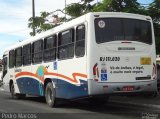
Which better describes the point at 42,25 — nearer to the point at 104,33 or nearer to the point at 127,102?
the point at 127,102

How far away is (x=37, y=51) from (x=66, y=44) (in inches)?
149

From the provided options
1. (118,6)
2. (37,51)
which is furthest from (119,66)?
(118,6)

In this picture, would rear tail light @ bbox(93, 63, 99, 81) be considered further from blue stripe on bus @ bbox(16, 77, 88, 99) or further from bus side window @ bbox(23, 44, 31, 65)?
bus side window @ bbox(23, 44, 31, 65)

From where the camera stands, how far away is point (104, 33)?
14977 mm

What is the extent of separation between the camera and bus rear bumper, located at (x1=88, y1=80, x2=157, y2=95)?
47.5 feet

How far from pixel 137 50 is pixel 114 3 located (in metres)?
7.22

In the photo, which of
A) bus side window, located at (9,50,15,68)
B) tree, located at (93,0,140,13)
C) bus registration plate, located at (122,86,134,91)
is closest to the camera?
bus registration plate, located at (122,86,134,91)

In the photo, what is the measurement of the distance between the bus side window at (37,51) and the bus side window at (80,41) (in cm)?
421

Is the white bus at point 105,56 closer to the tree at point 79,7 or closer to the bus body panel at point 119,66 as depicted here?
the bus body panel at point 119,66

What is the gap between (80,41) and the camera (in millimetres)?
15289

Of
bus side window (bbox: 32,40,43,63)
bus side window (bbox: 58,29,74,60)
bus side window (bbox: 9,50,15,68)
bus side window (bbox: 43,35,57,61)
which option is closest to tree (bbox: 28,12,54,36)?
bus side window (bbox: 9,50,15,68)

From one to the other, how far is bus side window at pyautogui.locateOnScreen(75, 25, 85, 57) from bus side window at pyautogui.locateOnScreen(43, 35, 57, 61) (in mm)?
2301

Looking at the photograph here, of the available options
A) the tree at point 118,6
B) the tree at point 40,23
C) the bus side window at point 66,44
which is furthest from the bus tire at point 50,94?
the tree at point 40,23

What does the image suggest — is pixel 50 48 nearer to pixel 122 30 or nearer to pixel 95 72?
pixel 122 30
